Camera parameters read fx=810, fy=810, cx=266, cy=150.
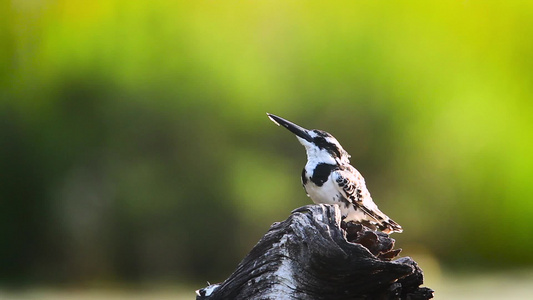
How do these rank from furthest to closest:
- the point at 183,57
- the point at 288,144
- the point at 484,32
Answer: the point at 484,32
the point at 183,57
the point at 288,144

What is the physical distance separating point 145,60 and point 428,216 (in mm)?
3000

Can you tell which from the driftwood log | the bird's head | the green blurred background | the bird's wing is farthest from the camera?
the green blurred background

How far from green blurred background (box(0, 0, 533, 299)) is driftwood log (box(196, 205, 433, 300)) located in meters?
4.01

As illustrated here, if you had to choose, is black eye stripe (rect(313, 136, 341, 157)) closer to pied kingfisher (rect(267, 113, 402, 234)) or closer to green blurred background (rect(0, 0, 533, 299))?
pied kingfisher (rect(267, 113, 402, 234))

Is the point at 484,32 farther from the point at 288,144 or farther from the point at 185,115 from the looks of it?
the point at 185,115

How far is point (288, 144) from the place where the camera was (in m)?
7.04

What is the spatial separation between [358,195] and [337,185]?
11 cm

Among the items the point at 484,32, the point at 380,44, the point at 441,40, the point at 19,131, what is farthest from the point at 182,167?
the point at 484,32

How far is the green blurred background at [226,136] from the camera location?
7.13m

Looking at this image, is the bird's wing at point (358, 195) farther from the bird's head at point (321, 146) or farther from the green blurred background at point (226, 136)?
the green blurred background at point (226, 136)

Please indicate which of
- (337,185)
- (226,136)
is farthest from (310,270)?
Result: (226,136)

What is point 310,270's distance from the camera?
2.88 m

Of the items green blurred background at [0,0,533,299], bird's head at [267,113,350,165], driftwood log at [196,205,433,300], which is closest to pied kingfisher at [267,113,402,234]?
bird's head at [267,113,350,165]

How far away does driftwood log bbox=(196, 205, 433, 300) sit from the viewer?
283cm
